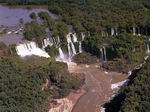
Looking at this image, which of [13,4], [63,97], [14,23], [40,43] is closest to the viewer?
[63,97]

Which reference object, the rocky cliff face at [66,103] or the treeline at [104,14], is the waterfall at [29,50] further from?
the rocky cliff face at [66,103]

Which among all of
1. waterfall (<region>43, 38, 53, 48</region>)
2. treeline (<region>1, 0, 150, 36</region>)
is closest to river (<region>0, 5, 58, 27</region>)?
treeline (<region>1, 0, 150, 36</region>)

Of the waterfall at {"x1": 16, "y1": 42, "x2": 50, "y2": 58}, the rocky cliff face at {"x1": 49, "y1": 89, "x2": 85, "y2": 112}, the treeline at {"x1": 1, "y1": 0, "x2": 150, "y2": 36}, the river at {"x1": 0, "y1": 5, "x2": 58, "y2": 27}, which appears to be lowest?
the rocky cliff face at {"x1": 49, "y1": 89, "x2": 85, "y2": 112}

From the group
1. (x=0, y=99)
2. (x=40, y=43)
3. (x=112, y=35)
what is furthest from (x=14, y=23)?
(x=0, y=99)

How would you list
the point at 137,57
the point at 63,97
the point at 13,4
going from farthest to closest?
the point at 13,4, the point at 137,57, the point at 63,97

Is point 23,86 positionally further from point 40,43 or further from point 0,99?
point 40,43

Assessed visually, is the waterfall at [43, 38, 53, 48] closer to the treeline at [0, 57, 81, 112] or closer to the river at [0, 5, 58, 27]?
the treeline at [0, 57, 81, 112]
